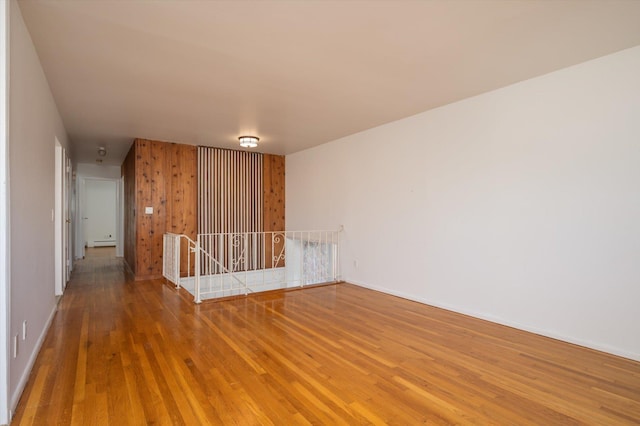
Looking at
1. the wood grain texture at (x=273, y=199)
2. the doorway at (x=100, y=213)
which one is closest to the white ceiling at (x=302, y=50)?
the wood grain texture at (x=273, y=199)

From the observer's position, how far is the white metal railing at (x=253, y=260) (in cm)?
589

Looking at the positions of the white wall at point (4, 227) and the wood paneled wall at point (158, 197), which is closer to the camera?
the white wall at point (4, 227)

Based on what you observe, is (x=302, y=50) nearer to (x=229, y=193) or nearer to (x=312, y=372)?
(x=312, y=372)

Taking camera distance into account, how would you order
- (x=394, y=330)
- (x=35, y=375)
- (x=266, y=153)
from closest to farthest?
(x=35, y=375) → (x=394, y=330) → (x=266, y=153)

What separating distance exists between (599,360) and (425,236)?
209 centimetres

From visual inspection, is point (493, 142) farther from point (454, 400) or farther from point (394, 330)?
point (454, 400)

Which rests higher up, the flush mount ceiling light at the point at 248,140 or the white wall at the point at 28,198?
the flush mount ceiling light at the point at 248,140

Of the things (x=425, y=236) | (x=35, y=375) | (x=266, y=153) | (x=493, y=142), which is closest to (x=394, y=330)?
(x=425, y=236)

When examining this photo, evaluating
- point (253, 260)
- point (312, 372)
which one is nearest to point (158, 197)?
point (253, 260)

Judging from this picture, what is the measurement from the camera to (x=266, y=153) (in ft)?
24.0

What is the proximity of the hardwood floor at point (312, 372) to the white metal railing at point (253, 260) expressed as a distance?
2.00 metres

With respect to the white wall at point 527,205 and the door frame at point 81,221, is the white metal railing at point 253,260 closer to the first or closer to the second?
the white wall at point 527,205

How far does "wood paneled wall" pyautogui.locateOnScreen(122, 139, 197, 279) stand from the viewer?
5816 mm

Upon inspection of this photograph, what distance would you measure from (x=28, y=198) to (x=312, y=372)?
2.54 metres
